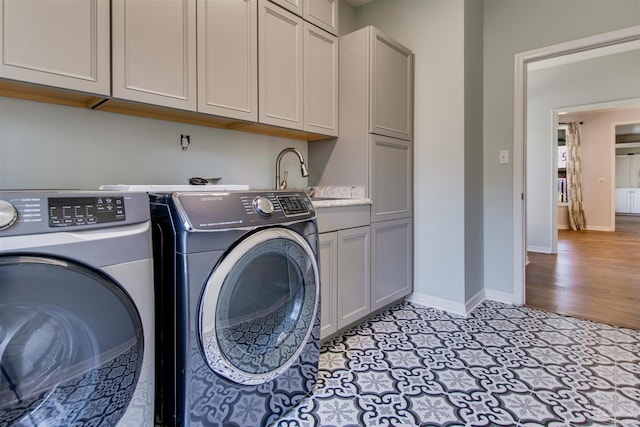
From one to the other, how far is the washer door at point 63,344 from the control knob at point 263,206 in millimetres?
499

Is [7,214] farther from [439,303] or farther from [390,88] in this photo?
[439,303]

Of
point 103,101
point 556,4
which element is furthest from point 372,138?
point 556,4

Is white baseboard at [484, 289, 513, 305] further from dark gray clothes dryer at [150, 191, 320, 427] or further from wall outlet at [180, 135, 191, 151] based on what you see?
wall outlet at [180, 135, 191, 151]

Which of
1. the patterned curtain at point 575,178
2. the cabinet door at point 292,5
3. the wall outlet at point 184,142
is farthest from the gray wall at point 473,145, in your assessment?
the patterned curtain at point 575,178

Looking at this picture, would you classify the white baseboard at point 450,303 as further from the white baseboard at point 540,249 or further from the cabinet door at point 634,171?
the cabinet door at point 634,171

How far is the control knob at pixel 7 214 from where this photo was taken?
2.46ft

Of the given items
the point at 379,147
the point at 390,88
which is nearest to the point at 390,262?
the point at 379,147

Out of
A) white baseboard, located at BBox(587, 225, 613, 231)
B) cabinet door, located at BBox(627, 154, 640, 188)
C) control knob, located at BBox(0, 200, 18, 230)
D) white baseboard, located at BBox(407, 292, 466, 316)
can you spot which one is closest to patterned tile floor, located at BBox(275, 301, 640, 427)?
white baseboard, located at BBox(407, 292, 466, 316)

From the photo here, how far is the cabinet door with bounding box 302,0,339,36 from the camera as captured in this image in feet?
7.13

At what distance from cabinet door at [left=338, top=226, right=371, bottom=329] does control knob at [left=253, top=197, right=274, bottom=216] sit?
838mm

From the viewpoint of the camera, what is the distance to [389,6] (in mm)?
2785

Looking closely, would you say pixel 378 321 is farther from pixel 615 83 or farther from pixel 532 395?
pixel 615 83

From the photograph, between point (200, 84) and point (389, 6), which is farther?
point (389, 6)

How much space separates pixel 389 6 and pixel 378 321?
8.17 ft
